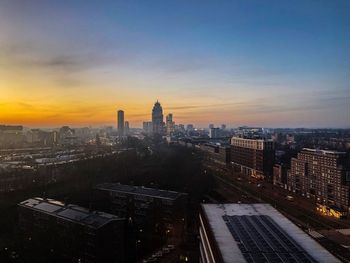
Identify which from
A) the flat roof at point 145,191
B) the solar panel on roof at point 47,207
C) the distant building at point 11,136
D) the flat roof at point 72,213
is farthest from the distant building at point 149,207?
the distant building at point 11,136

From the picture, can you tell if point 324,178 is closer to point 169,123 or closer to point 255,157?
point 255,157

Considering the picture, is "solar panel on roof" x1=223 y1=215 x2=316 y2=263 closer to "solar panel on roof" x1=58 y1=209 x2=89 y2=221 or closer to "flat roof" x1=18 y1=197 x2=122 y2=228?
"flat roof" x1=18 y1=197 x2=122 y2=228

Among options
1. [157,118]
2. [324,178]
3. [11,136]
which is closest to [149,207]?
[324,178]

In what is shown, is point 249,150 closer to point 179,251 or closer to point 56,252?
point 179,251

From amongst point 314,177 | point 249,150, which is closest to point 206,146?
point 249,150

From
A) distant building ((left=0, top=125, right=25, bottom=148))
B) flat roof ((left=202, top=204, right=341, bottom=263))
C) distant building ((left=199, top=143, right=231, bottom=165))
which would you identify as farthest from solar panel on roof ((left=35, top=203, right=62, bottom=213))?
distant building ((left=0, top=125, right=25, bottom=148))

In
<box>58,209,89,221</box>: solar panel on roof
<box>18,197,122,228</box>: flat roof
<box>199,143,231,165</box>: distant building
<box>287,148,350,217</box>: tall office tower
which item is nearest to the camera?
<box>18,197,122,228</box>: flat roof
